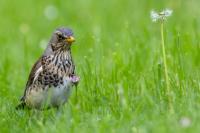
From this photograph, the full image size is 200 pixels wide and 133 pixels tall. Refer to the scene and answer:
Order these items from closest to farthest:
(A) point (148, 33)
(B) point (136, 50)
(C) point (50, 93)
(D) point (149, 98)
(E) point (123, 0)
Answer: (D) point (149, 98) < (C) point (50, 93) < (B) point (136, 50) < (A) point (148, 33) < (E) point (123, 0)

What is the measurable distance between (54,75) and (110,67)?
2315mm

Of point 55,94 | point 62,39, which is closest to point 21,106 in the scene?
point 55,94

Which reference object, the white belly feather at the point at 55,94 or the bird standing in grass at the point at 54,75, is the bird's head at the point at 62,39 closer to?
the bird standing in grass at the point at 54,75

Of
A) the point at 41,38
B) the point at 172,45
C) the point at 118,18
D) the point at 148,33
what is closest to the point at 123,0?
the point at 118,18

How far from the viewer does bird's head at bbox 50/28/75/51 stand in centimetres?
913

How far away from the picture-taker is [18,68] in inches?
486

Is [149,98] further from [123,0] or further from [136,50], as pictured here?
[123,0]

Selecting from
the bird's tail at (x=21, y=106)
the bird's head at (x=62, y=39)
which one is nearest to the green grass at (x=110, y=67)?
the bird's tail at (x=21, y=106)

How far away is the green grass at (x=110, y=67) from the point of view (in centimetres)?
788

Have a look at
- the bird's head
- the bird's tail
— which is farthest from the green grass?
the bird's head

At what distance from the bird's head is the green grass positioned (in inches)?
19.6

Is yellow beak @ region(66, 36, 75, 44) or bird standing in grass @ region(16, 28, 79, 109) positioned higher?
yellow beak @ region(66, 36, 75, 44)

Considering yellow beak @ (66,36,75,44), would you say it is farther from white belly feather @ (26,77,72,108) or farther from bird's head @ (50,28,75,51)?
white belly feather @ (26,77,72,108)

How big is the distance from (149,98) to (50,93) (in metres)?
1.22
